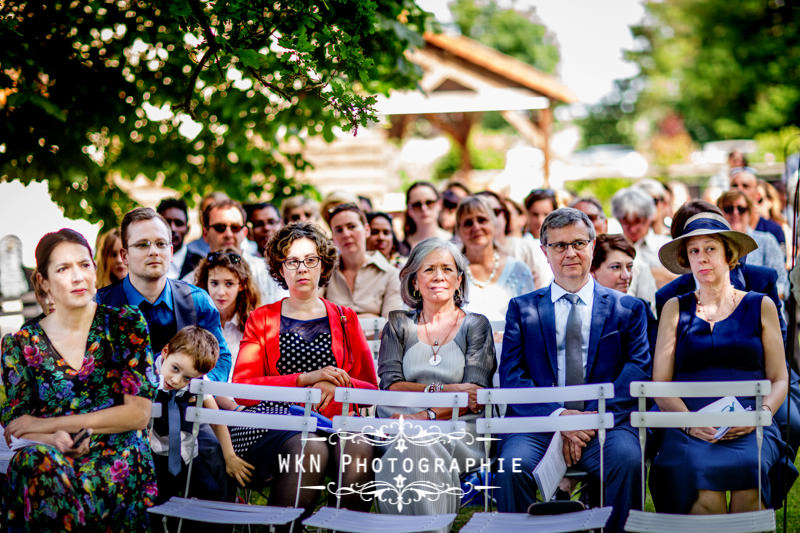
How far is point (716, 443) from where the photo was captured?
4434 millimetres

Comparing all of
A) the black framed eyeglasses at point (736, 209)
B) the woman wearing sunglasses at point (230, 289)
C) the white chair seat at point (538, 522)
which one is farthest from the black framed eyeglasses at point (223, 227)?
the black framed eyeglasses at point (736, 209)

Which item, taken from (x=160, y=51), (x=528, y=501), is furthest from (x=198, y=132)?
(x=528, y=501)

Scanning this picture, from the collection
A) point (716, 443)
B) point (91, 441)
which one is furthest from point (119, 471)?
point (716, 443)

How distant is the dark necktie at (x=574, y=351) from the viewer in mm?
4824

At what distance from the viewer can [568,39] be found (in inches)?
2286

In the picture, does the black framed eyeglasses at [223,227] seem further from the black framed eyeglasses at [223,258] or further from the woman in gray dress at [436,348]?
the woman in gray dress at [436,348]

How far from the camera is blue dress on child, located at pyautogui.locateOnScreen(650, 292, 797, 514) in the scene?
169 inches

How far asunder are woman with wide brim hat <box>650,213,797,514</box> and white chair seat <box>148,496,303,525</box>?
185cm

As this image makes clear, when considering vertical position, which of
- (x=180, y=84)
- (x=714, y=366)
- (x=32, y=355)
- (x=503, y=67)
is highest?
(x=503, y=67)

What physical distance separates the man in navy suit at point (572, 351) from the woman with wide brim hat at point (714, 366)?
6.6 inches

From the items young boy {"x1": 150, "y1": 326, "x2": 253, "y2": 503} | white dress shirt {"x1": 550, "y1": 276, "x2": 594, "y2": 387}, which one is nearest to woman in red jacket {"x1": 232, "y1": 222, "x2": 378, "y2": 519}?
young boy {"x1": 150, "y1": 326, "x2": 253, "y2": 503}

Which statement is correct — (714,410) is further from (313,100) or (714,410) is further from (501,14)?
(501,14)

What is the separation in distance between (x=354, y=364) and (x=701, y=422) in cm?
196

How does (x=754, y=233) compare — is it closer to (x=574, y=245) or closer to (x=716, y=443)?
(x=574, y=245)
